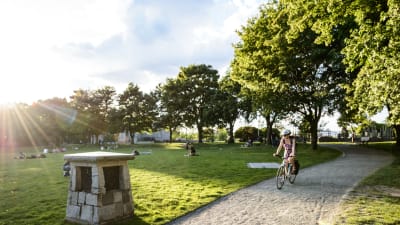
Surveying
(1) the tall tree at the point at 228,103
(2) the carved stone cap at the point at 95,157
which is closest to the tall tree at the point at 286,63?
(2) the carved stone cap at the point at 95,157

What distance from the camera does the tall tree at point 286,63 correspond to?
2261 cm

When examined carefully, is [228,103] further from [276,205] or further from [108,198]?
[108,198]

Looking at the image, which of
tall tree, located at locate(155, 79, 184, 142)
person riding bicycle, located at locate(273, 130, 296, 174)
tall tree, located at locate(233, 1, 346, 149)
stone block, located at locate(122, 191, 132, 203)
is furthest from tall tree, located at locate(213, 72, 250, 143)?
stone block, located at locate(122, 191, 132, 203)

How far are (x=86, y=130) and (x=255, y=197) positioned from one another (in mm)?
59545

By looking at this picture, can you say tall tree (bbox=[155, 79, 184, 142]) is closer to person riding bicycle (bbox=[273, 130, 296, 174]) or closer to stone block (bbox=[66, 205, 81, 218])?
person riding bicycle (bbox=[273, 130, 296, 174])

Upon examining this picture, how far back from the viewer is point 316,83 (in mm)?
25969

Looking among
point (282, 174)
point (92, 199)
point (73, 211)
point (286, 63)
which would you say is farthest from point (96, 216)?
point (286, 63)

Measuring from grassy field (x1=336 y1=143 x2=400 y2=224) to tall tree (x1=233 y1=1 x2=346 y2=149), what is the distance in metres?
12.9

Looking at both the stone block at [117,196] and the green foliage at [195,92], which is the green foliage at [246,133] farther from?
the stone block at [117,196]

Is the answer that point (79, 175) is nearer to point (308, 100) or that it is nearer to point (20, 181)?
point (20, 181)

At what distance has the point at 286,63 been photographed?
23.7 metres

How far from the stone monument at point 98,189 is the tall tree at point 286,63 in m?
17.2

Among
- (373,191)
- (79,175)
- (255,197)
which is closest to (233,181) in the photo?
(255,197)

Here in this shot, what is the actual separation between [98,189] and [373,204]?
6.97 metres
